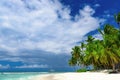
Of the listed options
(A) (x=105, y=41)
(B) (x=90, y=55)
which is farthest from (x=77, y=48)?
(A) (x=105, y=41)

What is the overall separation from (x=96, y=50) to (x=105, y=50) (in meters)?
6.64

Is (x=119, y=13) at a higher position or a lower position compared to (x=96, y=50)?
higher

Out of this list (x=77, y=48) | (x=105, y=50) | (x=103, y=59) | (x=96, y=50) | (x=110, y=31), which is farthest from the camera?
(x=77, y=48)

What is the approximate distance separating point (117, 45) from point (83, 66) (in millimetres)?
35249

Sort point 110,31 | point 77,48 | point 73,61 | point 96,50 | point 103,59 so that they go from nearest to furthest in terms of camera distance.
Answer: point 103,59
point 96,50
point 110,31
point 77,48
point 73,61

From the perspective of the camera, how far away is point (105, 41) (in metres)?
45.1

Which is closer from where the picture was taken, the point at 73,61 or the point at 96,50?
the point at 96,50

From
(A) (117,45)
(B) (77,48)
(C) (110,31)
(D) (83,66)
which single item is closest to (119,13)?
(C) (110,31)

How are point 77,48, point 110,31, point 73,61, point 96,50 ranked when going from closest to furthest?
point 96,50 < point 110,31 < point 77,48 < point 73,61

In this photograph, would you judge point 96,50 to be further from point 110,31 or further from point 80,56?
point 80,56

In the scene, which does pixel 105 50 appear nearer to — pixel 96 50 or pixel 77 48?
pixel 96 50

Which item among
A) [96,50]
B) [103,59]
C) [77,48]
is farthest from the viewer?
[77,48]

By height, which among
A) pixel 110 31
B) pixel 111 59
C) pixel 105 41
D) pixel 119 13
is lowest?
pixel 111 59

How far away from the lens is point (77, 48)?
250 feet
